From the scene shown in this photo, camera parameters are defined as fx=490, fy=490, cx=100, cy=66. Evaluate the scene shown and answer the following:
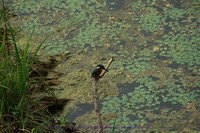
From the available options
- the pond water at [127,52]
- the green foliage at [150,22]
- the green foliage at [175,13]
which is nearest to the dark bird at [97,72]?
the pond water at [127,52]

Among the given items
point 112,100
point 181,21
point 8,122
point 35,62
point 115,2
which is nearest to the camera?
point 8,122

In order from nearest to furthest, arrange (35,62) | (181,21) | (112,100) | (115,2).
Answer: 1. (112,100)
2. (35,62)
3. (181,21)
4. (115,2)

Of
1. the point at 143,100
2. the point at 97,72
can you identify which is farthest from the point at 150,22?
the point at 97,72

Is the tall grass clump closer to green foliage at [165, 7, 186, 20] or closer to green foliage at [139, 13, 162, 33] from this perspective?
green foliage at [139, 13, 162, 33]

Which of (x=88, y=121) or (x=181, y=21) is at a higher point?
(x=181, y=21)

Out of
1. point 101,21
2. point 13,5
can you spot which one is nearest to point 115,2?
point 101,21

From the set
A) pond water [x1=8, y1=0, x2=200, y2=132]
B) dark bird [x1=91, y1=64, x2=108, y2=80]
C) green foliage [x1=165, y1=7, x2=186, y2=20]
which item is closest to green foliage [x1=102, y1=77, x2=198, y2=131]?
pond water [x1=8, y1=0, x2=200, y2=132]

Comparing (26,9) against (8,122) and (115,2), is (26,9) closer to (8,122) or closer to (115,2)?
(115,2)

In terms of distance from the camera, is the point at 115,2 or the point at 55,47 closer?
the point at 55,47
